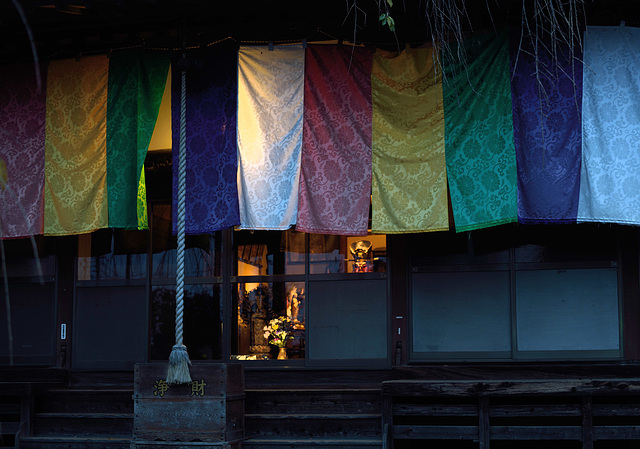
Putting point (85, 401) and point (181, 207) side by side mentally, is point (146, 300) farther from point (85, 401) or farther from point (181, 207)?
point (181, 207)

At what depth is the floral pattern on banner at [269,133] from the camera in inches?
318

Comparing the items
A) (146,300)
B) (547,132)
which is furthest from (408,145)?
(146,300)

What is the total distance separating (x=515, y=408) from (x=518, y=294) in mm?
1369

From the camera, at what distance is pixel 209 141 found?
8.30m

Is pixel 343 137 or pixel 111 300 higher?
pixel 343 137

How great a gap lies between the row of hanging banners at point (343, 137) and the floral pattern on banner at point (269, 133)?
2 cm

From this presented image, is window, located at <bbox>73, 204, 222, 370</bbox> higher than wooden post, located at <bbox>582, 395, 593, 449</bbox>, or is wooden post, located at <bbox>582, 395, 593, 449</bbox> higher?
window, located at <bbox>73, 204, 222, 370</bbox>

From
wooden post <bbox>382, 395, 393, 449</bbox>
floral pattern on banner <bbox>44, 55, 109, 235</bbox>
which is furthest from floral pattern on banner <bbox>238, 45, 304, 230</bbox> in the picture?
wooden post <bbox>382, 395, 393, 449</bbox>

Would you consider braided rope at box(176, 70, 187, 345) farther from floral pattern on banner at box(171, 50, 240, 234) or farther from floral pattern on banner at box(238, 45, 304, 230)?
floral pattern on banner at box(238, 45, 304, 230)

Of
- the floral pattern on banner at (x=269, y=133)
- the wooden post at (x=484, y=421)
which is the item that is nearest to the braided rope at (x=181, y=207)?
the floral pattern on banner at (x=269, y=133)

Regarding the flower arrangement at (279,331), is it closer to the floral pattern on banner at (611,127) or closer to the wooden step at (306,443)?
the wooden step at (306,443)

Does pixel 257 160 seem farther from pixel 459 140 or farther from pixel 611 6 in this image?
pixel 611 6

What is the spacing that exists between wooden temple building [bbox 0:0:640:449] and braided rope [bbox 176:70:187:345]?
1.15 feet

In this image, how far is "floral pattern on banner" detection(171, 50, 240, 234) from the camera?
8125 millimetres
